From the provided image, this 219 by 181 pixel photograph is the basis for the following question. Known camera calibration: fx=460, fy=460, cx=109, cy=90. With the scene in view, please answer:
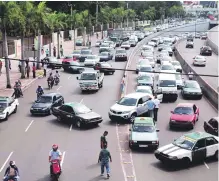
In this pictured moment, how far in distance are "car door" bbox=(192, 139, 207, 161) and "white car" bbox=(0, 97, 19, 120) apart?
1371 cm

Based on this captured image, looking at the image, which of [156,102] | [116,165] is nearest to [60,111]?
[156,102]

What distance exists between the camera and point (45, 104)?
32.1m

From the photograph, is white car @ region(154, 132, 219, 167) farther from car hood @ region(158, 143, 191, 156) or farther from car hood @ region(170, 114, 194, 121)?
car hood @ region(170, 114, 194, 121)

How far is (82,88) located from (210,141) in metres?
18.5

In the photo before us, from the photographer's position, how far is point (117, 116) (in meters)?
29.4

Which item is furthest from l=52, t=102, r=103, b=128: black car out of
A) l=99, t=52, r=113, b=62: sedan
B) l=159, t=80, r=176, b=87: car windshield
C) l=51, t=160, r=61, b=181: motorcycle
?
l=99, t=52, r=113, b=62: sedan

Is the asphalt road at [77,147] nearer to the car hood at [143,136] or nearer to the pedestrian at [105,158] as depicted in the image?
the pedestrian at [105,158]

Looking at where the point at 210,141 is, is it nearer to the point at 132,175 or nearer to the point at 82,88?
the point at 132,175

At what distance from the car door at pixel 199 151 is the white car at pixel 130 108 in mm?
7727

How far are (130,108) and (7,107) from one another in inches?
324

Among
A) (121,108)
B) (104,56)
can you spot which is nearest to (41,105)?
(121,108)

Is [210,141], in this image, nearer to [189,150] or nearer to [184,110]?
[189,150]

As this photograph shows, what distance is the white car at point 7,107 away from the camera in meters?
30.0

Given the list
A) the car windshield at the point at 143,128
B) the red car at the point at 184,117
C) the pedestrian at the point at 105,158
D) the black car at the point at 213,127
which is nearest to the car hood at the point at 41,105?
the red car at the point at 184,117
